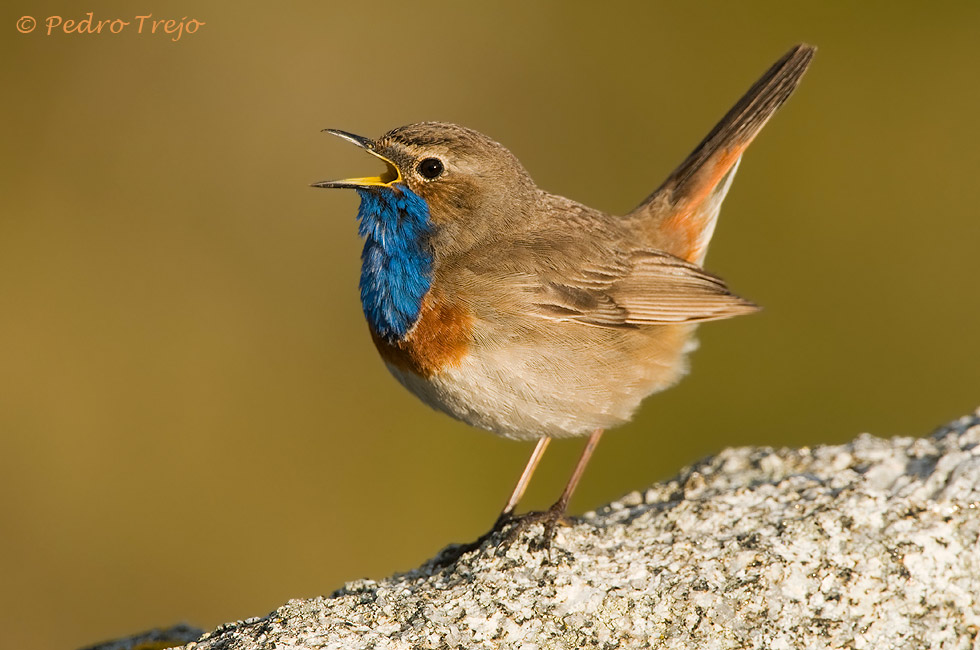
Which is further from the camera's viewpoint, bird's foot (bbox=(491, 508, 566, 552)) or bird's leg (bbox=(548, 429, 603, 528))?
bird's leg (bbox=(548, 429, 603, 528))

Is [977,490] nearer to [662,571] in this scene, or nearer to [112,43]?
[662,571]

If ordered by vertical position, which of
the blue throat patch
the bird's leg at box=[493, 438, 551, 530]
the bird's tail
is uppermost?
the bird's tail

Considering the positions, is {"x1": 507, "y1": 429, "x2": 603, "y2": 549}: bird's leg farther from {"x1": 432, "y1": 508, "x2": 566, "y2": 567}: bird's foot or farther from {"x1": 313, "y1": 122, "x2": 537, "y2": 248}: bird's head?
{"x1": 313, "y1": 122, "x2": 537, "y2": 248}: bird's head

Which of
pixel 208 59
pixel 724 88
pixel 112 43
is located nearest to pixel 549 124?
pixel 724 88

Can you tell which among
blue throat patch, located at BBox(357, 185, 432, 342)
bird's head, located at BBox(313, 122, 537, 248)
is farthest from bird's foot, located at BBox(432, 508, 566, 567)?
bird's head, located at BBox(313, 122, 537, 248)
